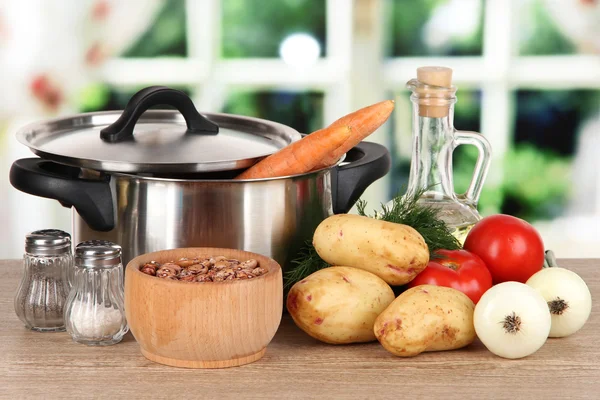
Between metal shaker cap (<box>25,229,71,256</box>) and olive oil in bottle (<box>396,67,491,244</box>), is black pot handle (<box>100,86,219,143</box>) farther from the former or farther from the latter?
olive oil in bottle (<box>396,67,491,244</box>)

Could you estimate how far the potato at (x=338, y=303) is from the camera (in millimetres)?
985

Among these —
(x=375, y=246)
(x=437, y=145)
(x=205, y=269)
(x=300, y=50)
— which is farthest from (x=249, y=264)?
(x=300, y=50)

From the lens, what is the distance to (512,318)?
0.96 meters

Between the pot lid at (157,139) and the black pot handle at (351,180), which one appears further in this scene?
the black pot handle at (351,180)

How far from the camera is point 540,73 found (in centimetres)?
296

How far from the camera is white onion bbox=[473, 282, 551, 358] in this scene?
0.96 meters

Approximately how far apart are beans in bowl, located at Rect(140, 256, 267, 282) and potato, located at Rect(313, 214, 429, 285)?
0.35 ft

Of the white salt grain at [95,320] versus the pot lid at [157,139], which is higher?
the pot lid at [157,139]

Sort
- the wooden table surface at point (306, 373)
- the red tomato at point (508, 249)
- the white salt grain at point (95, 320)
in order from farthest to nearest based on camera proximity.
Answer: the red tomato at point (508, 249) < the white salt grain at point (95, 320) < the wooden table surface at point (306, 373)

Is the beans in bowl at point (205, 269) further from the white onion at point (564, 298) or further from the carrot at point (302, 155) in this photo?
the white onion at point (564, 298)

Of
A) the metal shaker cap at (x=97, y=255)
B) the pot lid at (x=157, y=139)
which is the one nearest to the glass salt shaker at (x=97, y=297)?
the metal shaker cap at (x=97, y=255)

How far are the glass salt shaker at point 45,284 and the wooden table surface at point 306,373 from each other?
22 millimetres

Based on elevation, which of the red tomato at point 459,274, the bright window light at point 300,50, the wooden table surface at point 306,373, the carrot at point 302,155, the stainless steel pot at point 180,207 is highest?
the bright window light at point 300,50

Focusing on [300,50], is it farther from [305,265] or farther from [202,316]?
[202,316]
